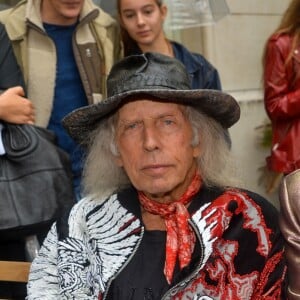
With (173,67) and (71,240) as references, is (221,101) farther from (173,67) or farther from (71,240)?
(71,240)

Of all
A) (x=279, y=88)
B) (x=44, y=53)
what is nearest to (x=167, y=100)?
(x=44, y=53)

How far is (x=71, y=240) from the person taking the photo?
287 centimetres

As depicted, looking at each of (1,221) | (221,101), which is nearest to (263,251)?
(221,101)

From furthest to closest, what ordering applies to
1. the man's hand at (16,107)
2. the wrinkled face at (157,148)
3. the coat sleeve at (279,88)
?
the coat sleeve at (279,88) → the man's hand at (16,107) → the wrinkled face at (157,148)

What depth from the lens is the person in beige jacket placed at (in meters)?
3.85

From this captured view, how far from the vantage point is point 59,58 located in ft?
12.9

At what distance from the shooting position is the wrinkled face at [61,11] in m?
3.88

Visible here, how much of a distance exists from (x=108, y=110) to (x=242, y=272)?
0.69 meters

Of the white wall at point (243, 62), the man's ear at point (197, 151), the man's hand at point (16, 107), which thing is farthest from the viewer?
the white wall at point (243, 62)

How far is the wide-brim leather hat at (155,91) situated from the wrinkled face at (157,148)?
46 mm

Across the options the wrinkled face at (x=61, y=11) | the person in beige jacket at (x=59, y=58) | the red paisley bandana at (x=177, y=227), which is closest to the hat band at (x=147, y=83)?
the red paisley bandana at (x=177, y=227)

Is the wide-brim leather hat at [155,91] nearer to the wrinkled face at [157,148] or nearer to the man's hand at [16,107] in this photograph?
the wrinkled face at [157,148]

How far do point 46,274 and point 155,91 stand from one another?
0.79 metres

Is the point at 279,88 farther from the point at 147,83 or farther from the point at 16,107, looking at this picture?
the point at 147,83
